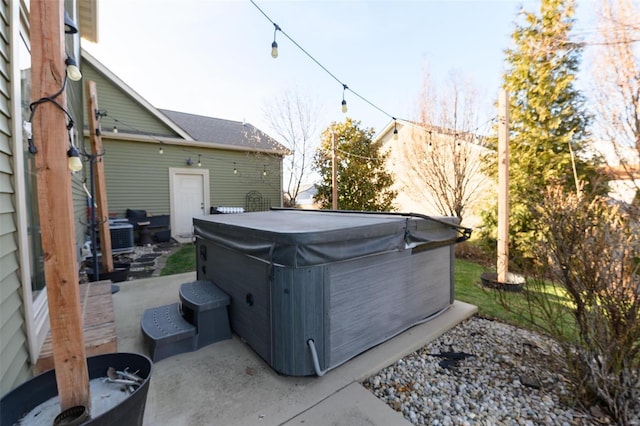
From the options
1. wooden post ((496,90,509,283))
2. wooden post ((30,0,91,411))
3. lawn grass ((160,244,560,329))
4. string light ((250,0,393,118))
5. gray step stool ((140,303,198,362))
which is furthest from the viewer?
wooden post ((496,90,509,283))

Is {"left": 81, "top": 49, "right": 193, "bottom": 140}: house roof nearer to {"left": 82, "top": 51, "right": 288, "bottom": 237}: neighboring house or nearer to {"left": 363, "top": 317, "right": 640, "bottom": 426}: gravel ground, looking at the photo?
{"left": 82, "top": 51, "right": 288, "bottom": 237}: neighboring house

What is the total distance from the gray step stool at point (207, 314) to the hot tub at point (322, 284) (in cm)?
10

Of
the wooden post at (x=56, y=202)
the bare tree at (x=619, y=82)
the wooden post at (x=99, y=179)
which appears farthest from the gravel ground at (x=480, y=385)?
the bare tree at (x=619, y=82)

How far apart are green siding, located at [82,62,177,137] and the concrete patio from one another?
7935 millimetres

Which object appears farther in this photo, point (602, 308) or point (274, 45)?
point (274, 45)

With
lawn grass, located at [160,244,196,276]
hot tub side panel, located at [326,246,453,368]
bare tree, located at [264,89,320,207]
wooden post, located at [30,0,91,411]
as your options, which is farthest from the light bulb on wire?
bare tree, located at [264,89,320,207]

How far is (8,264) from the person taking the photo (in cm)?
158

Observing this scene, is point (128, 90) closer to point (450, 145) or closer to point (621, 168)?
point (450, 145)

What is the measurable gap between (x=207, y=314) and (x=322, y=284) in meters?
1.28

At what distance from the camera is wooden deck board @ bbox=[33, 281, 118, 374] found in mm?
1901

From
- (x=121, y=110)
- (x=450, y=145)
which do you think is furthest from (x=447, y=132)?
(x=121, y=110)

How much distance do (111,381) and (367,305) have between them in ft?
6.09

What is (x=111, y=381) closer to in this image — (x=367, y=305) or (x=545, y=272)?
(x=367, y=305)

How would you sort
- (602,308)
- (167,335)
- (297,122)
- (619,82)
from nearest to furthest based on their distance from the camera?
(602,308) → (167,335) → (619,82) → (297,122)
